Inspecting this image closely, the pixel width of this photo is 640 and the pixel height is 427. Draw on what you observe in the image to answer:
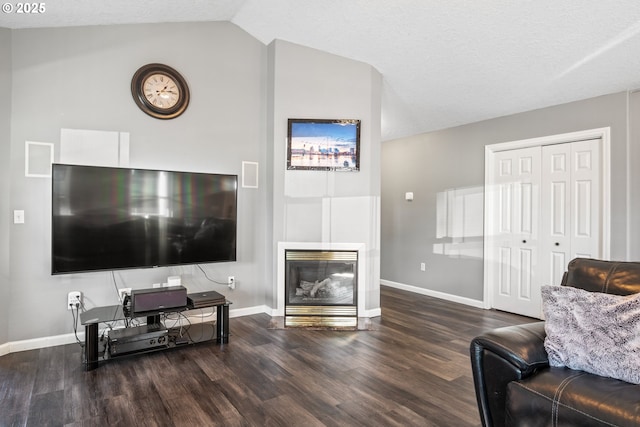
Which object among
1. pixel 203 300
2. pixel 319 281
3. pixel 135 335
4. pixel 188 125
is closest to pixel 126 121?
pixel 188 125

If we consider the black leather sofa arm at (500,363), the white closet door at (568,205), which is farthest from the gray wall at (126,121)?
the white closet door at (568,205)

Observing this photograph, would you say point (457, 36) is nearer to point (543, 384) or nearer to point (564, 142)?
point (564, 142)

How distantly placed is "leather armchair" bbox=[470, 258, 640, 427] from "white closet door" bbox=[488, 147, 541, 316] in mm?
2344

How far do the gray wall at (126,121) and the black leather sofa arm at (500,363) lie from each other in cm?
275

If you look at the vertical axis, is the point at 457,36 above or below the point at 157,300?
above

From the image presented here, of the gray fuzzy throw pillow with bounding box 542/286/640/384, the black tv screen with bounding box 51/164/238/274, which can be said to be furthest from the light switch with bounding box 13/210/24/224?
the gray fuzzy throw pillow with bounding box 542/286/640/384

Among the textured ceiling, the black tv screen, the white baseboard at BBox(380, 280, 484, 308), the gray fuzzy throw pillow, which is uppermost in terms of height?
the textured ceiling

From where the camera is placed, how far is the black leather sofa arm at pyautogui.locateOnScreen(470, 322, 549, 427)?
1.59 m

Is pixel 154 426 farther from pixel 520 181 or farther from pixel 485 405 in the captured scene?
pixel 520 181

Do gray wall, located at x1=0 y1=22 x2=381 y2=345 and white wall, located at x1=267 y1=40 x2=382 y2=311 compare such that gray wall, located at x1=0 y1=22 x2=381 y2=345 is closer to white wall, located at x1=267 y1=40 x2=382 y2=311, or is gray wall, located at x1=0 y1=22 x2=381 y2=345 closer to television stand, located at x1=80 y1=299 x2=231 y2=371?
white wall, located at x1=267 y1=40 x2=382 y2=311

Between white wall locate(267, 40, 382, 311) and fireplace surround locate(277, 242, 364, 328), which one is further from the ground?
white wall locate(267, 40, 382, 311)

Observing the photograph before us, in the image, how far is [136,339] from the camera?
109 inches

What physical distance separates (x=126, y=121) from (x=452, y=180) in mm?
3950

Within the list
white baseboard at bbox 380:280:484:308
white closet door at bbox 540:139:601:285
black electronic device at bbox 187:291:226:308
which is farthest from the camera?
white baseboard at bbox 380:280:484:308
